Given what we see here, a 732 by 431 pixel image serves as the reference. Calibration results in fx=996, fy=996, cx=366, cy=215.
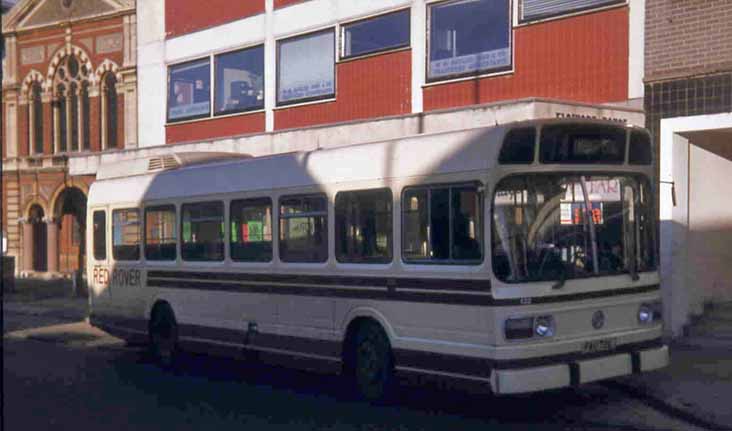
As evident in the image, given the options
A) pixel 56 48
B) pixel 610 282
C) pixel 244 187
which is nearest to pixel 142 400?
pixel 244 187

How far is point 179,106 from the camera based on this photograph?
24109 millimetres

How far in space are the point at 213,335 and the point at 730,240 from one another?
8.01 m

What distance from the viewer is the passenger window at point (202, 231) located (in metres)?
12.9

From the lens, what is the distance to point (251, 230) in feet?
40.4

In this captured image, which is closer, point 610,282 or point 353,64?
point 610,282

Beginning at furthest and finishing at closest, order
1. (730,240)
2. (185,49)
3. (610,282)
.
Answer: (185,49), (730,240), (610,282)

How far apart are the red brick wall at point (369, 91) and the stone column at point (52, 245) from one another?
63.2ft

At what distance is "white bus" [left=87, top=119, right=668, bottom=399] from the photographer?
30.0ft

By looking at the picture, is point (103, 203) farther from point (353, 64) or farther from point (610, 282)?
point (610, 282)

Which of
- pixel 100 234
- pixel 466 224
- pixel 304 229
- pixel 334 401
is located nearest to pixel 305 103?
pixel 100 234

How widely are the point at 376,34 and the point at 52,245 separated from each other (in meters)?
21.7

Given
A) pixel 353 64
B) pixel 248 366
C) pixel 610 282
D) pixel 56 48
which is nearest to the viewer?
pixel 610 282

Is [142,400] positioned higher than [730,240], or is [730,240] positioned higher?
[730,240]

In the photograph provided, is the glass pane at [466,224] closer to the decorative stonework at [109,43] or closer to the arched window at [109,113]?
the decorative stonework at [109,43]
